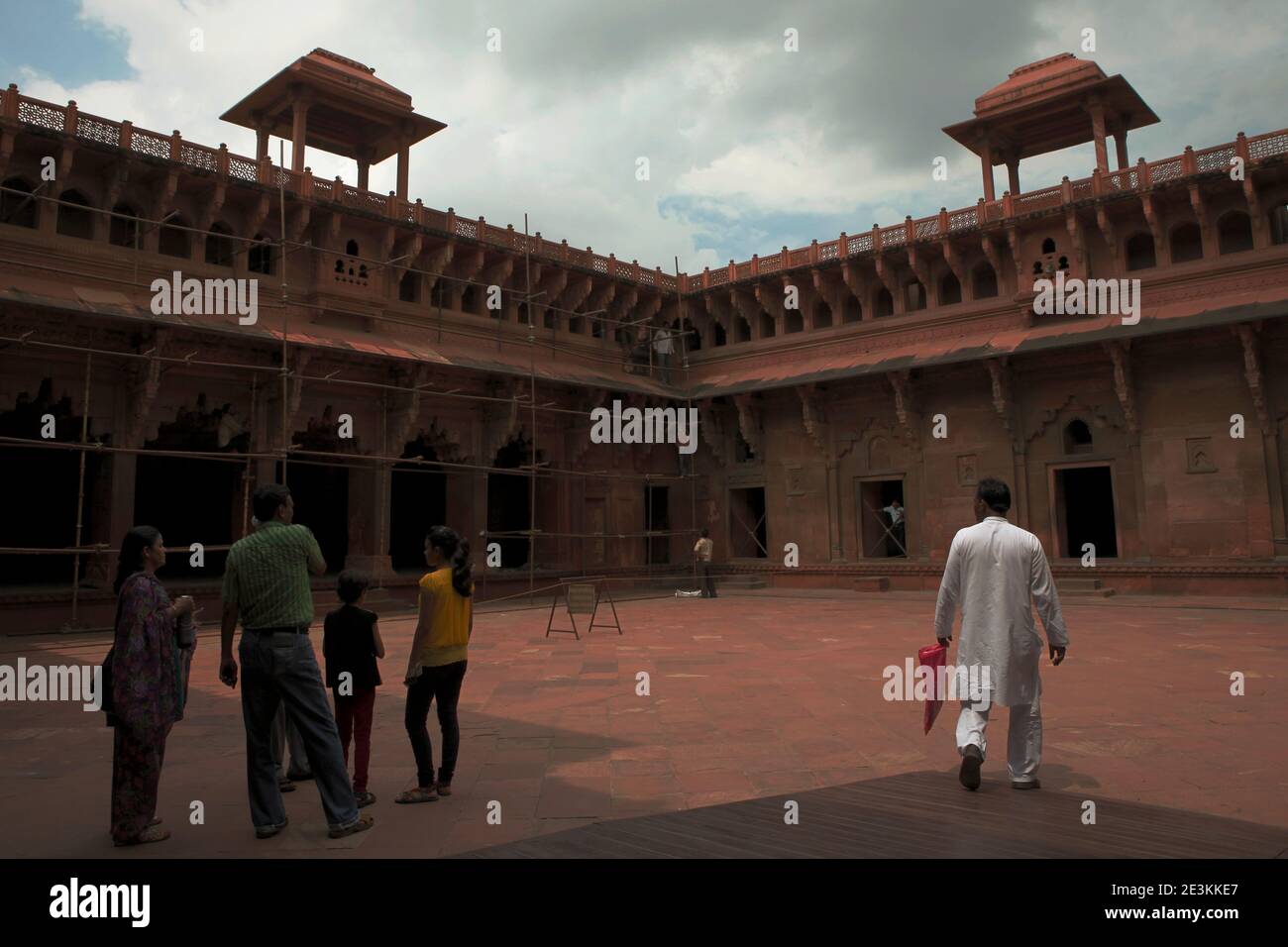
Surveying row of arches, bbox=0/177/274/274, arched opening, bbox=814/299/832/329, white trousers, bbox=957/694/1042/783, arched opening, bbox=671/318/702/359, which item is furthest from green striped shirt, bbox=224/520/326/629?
arched opening, bbox=671/318/702/359

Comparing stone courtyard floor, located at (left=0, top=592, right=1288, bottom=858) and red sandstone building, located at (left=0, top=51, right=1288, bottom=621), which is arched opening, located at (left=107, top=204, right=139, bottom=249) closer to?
red sandstone building, located at (left=0, top=51, right=1288, bottom=621)

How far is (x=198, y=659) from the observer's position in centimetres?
1003

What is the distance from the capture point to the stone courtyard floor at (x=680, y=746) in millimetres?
4117

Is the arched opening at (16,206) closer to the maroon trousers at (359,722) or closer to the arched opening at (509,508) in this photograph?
the arched opening at (509,508)

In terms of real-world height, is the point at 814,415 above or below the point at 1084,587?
above

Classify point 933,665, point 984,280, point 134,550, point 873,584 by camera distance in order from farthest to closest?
point 984,280 < point 873,584 < point 933,665 < point 134,550

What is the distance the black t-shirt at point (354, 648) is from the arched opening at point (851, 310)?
18402 mm

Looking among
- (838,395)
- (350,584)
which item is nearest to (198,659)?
(350,584)

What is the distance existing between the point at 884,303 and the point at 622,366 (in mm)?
6671

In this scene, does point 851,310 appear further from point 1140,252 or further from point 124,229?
point 124,229

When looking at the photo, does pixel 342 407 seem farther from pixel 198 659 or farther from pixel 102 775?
pixel 102 775

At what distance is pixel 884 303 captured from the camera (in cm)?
2105

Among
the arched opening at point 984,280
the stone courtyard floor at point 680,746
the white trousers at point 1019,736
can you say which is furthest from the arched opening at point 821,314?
the white trousers at point 1019,736

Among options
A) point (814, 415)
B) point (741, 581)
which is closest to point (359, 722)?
point (741, 581)
